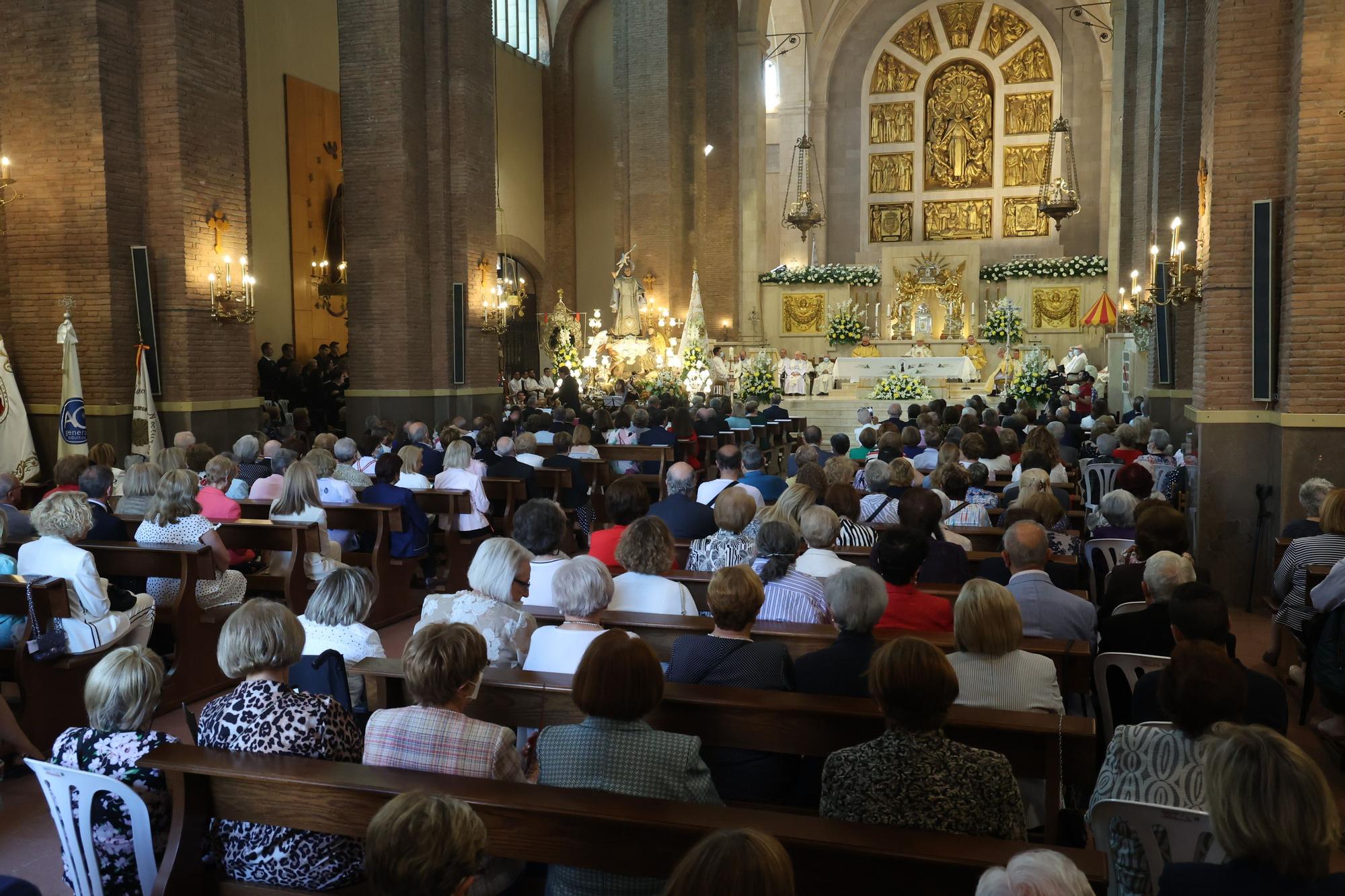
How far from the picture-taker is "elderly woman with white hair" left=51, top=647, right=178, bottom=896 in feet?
10.5

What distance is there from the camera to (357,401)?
16.0m

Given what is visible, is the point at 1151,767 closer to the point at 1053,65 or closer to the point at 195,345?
the point at 195,345

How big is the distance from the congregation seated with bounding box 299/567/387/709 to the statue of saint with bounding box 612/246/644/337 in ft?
60.2

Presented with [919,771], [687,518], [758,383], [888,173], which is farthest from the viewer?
[888,173]

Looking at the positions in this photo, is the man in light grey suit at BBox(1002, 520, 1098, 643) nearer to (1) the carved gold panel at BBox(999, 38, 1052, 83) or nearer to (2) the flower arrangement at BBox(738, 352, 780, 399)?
(2) the flower arrangement at BBox(738, 352, 780, 399)

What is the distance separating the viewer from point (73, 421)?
10883mm

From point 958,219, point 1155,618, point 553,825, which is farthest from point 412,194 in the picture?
point 958,219

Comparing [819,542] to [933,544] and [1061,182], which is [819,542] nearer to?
[933,544]

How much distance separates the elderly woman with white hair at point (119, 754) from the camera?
3.20 meters

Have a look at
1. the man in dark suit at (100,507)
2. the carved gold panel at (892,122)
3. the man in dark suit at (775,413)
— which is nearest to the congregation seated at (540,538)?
the man in dark suit at (100,507)

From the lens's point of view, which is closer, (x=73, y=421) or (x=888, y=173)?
(x=73, y=421)

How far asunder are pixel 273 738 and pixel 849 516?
3.85 m

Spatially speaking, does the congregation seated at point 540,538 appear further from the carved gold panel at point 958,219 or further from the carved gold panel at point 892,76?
the carved gold panel at point 892,76

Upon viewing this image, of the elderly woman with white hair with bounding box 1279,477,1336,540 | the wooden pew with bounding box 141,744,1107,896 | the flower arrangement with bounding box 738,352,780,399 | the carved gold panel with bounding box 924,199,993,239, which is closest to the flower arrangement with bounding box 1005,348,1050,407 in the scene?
the flower arrangement with bounding box 738,352,780,399
